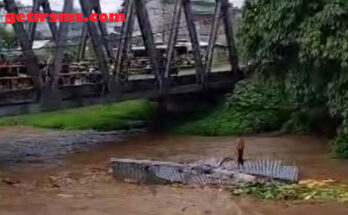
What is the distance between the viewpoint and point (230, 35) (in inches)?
1192

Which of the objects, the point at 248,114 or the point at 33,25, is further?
the point at 248,114

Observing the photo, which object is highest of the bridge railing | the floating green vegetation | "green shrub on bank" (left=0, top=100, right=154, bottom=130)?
the bridge railing

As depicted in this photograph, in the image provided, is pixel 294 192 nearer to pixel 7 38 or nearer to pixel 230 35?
pixel 230 35

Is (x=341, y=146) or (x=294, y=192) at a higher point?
(x=341, y=146)

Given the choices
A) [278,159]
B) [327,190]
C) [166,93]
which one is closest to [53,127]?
[166,93]

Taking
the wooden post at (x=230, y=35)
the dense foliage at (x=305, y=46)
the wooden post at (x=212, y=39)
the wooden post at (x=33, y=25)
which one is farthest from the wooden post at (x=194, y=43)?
the wooden post at (x=33, y=25)

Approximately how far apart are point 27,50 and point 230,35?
12.7 m

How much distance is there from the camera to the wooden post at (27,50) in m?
18.9

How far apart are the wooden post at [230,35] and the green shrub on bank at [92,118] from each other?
13.7 feet

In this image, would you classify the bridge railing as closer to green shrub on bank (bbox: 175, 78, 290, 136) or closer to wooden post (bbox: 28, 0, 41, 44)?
wooden post (bbox: 28, 0, 41, 44)

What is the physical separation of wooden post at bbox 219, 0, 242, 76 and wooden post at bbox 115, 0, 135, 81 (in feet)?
22.0

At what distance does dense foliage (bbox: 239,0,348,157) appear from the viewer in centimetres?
1612

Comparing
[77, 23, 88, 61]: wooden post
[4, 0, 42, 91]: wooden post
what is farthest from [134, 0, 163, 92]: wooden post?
[4, 0, 42, 91]: wooden post

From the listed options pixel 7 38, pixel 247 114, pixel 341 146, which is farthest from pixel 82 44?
pixel 341 146
